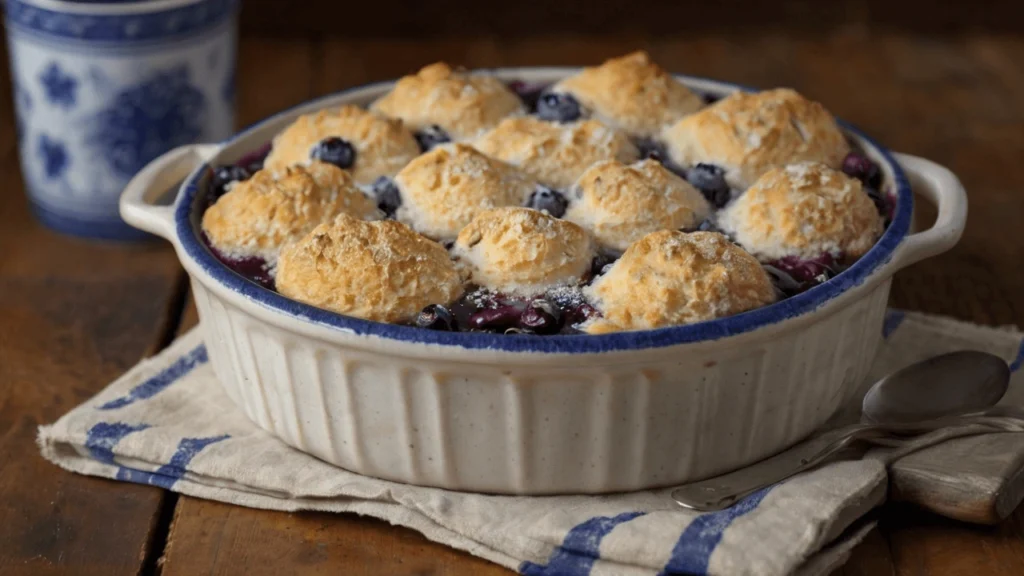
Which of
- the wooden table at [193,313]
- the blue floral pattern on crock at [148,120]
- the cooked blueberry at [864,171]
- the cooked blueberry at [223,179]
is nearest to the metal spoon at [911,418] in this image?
the wooden table at [193,313]

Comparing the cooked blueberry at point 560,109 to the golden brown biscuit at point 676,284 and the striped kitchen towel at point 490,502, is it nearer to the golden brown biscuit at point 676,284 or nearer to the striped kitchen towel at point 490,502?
the golden brown biscuit at point 676,284

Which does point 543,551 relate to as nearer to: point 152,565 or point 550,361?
point 550,361

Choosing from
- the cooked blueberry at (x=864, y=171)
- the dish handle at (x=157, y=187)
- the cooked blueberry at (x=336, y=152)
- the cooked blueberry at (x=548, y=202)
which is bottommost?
the dish handle at (x=157, y=187)

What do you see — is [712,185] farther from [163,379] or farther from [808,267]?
[163,379]

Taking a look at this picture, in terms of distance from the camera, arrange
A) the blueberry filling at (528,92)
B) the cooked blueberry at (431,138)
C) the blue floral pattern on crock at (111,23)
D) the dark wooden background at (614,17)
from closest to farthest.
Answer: the cooked blueberry at (431,138) < the blueberry filling at (528,92) < the blue floral pattern on crock at (111,23) < the dark wooden background at (614,17)

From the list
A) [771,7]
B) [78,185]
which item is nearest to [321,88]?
[78,185]

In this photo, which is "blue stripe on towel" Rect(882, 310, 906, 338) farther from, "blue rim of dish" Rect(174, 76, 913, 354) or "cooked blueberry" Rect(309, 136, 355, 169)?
"cooked blueberry" Rect(309, 136, 355, 169)
